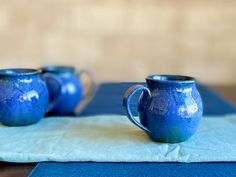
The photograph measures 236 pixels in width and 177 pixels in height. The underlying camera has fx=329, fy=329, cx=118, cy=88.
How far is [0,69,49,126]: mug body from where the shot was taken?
680 millimetres

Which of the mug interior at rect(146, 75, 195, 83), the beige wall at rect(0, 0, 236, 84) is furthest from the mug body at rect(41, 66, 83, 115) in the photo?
the beige wall at rect(0, 0, 236, 84)

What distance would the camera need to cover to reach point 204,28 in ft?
5.14

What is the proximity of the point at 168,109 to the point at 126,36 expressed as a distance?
3.43 ft

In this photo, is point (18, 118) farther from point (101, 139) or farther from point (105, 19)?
point (105, 19)

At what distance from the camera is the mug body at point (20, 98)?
68 centimetres

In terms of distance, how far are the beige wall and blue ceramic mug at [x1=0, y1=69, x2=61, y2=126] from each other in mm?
875

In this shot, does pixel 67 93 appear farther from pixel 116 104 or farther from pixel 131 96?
pixel 131 96

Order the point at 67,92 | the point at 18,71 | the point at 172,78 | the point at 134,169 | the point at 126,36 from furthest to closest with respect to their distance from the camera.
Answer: the point at 126,36, the point at 67,92, the point at 18,71, the point at 172,78, the point at 134,169

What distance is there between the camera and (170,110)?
1.92ft

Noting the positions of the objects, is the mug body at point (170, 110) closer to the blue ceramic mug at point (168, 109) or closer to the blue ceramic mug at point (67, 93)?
the blue ceramic mug at point (168, 109)

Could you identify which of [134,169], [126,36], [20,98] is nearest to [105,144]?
[134,169]

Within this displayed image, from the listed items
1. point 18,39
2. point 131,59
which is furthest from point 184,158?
point 18,39

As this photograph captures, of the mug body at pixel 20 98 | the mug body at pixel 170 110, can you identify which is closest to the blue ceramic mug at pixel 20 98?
the mug body at pixel 20 98

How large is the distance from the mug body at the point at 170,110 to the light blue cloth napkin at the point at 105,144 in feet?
0.07
